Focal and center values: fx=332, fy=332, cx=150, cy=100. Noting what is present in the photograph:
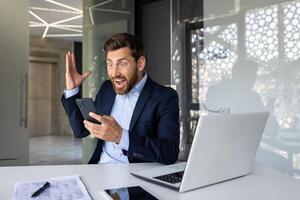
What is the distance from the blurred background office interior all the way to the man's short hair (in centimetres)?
136

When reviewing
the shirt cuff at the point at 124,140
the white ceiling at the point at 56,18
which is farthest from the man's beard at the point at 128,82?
the white ceiling at the point at 56,18

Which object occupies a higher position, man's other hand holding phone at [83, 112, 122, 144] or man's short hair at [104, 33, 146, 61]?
man's short hair at [104, 33, 146, 61]

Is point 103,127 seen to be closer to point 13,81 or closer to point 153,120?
point 153,120

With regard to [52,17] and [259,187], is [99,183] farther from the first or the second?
[52,17]

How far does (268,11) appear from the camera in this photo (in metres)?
3.13

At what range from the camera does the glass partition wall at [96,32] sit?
14.0 ft

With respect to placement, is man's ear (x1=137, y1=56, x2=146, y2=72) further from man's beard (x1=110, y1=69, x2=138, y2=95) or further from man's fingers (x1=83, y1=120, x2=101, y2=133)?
man's fingers (x1=83, y1=120, x2=101, y2=133)

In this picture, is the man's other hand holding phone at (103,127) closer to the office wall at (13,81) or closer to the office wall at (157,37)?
the office wall at (13,81)

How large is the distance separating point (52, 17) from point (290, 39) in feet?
16.8

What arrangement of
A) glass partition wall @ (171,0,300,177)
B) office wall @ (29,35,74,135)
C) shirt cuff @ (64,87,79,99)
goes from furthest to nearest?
1. office wall @ (29,35,74,135)
2. glass partition wall @ (171,0,300,177)
3. shirt cuff @ (64,87,79,99)

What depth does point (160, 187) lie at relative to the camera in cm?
114

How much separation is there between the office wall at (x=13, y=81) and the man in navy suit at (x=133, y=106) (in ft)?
5.71

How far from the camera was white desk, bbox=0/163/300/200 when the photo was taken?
1.06 metres

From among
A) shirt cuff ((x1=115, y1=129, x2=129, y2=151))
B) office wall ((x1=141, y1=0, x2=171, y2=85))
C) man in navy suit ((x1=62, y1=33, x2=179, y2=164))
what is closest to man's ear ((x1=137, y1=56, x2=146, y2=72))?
man in navy suit ((x1=62, y1=33, x2=179, y2=164))
